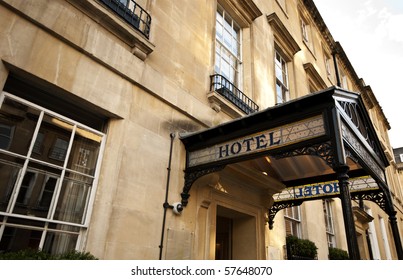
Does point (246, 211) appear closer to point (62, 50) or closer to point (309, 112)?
point (309, 112)

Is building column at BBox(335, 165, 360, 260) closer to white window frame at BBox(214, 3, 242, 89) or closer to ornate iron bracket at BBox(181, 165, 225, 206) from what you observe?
ornate iron bracket at BBox(181, 165, 225, 206)

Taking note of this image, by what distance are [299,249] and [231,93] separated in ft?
16.1

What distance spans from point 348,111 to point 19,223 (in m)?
5.12

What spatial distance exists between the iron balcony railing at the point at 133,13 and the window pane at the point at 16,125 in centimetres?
223

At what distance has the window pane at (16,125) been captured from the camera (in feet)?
11.4

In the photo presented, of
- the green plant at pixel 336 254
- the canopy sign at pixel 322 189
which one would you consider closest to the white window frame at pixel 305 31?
the canopy sign at pixel 322 189

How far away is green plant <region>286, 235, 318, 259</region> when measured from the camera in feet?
27.1

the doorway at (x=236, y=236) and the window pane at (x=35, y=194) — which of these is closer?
the window pane at (x=35, y=194)

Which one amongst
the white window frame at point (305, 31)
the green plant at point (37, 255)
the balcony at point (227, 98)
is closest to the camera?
the green plant at point (37, 255)

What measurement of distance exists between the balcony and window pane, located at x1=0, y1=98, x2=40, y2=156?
3.81 metres

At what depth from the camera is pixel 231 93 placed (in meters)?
7.33

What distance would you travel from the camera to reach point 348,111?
5008 millimetres

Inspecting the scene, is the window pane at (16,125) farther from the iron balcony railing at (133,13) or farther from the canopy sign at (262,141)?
the canopy sign at (262,141)
